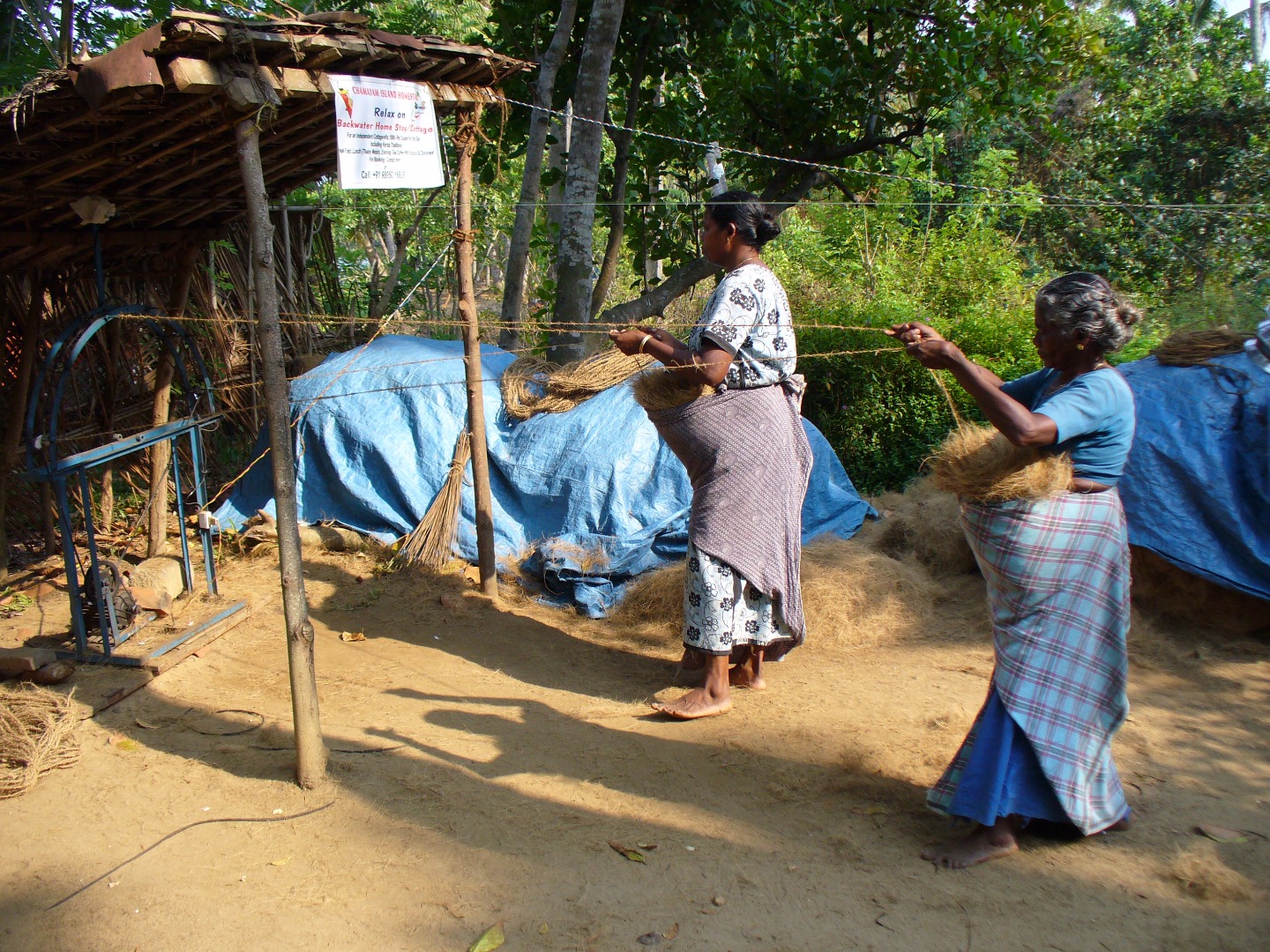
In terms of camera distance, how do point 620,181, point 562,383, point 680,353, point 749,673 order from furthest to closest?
1. point 620,181
2. point 562,383
3. point 749,673
4. point 680,353

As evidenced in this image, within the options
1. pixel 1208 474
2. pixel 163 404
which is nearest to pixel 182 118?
pixel 163 404

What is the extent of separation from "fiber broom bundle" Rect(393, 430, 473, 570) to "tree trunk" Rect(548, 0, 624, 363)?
58.9 inches

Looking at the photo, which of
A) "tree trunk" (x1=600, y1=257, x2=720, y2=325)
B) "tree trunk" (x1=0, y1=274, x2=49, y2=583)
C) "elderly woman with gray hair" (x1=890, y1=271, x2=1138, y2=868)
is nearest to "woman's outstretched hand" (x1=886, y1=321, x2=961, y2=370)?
"elderly woman with gray hair" (x1=890, y1=271, x2=1138, y2=868)

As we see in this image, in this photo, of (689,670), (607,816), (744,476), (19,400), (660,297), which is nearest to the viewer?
(607,816)

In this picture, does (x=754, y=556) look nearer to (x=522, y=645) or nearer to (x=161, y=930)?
(x=522, y=645)

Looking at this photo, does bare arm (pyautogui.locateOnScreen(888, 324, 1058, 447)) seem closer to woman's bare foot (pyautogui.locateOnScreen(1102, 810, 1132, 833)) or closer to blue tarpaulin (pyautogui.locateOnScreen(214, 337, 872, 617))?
woman's bare foot (pyautogui.locateOnScreen(1102, 810, 1132, 833))

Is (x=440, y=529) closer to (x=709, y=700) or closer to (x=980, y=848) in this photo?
(x=709, y=700)

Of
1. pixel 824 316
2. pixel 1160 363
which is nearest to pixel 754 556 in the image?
pixel 1160 363

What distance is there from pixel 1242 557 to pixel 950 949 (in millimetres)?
2947

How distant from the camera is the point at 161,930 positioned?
2.38 m

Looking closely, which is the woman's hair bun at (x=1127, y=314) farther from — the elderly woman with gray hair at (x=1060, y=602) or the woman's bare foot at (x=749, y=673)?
the woman's bare foot at (x=749, y=673)

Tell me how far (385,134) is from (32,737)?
2675 millimetres

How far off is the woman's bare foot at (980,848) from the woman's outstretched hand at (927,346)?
133cm

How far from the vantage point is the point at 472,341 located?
5023 mm
